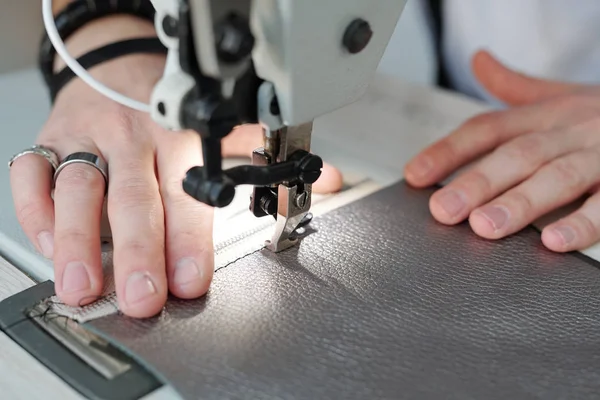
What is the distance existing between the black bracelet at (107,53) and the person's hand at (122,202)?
2 centimetres

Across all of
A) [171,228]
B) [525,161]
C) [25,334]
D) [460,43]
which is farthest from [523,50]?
[25,334]

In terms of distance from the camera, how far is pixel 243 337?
27.9 inches

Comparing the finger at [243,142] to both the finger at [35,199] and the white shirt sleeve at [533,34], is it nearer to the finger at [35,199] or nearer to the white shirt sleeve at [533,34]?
the finger at [35,199]

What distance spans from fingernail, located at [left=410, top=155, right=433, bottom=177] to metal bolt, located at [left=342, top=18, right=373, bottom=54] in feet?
1.44

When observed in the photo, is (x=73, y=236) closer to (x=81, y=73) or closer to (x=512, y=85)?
(x=81, y=73)

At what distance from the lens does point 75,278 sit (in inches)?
29.5

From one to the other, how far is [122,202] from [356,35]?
356mm

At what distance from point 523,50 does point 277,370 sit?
132 cm

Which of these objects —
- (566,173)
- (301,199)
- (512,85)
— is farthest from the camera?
(512,85)

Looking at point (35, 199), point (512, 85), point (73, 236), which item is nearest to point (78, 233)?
point (73, 236)

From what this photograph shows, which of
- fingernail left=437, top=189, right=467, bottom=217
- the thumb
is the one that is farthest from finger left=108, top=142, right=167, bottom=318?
the thumb

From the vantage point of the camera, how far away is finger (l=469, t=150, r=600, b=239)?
0.95 m

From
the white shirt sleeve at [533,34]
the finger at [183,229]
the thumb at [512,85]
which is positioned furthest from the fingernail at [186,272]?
the white shirt sleeve at [533,34]

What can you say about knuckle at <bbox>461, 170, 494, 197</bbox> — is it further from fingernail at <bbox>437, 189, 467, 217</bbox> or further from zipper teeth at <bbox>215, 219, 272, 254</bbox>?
zipper teeth at <bbox>215, 219, 272, 254</bbox>
